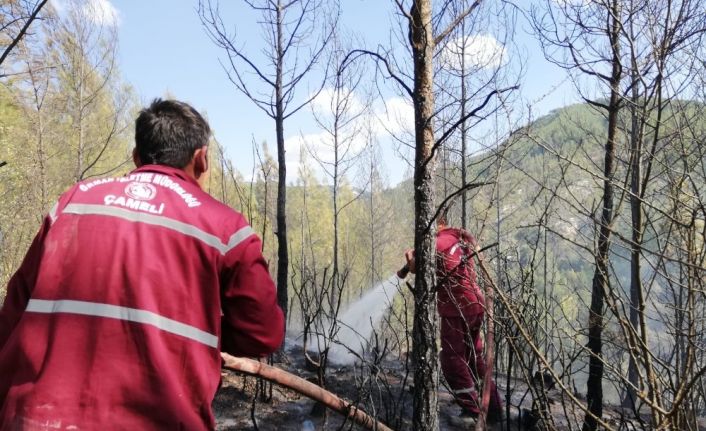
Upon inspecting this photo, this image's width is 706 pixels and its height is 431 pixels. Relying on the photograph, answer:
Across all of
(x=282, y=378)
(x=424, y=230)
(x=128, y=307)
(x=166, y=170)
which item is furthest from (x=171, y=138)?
(x=424, y=230)

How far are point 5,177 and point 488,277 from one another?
17658 millimetres

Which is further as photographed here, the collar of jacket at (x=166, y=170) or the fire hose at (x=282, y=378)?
the fire hose at (x=282, y=378)

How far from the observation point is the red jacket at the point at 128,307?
44.2 inches

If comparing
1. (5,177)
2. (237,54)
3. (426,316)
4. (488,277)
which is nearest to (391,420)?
(426,316)

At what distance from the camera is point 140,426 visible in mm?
1137

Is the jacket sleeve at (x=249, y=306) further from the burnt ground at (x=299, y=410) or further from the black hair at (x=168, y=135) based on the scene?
the burnt ground at (x=299, y=410)

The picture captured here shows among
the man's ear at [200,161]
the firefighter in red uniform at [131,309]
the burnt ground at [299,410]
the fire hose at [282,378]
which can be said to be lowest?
the burnt ground at [299,410]

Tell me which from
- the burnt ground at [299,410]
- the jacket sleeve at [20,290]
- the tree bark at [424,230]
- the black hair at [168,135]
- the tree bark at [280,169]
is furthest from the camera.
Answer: the tree bark at [280,169]

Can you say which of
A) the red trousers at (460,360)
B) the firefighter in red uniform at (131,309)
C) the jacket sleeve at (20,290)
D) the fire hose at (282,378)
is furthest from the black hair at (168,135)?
the red trousers at (460,360)

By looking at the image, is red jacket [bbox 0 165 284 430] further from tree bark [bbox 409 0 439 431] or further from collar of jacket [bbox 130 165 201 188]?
tree bark [bbox 409 0 439 431]

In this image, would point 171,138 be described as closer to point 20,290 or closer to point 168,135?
point 168,135

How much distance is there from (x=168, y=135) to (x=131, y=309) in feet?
1.82

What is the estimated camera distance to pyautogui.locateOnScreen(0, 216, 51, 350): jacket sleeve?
127 centimetres

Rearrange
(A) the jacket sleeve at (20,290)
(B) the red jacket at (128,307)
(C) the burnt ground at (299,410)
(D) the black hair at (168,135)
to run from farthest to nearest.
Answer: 1. (C) the burnt ground at (299,410)
2. (D) the black hair at (168,135)
3. (A) the jacket sleeve at (20,290)
4. (B) the red jacket at (128,307)
